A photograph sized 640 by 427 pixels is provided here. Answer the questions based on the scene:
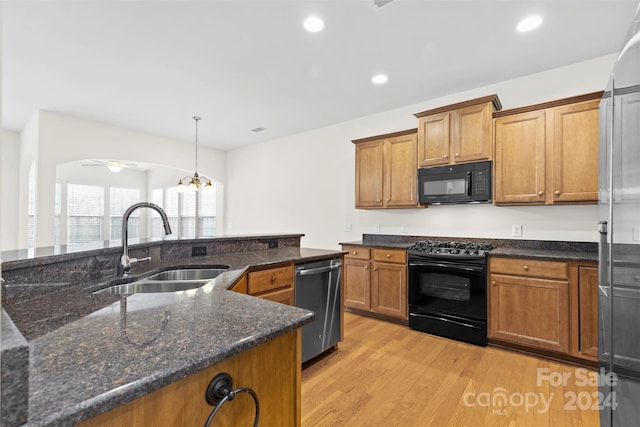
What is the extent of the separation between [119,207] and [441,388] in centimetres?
855

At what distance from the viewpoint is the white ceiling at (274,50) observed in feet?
7.70

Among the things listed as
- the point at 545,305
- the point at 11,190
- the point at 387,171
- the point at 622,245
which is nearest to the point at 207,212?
the point at 11,190

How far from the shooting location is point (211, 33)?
8.60ft

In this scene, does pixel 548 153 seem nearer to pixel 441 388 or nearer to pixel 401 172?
pixel 401 172

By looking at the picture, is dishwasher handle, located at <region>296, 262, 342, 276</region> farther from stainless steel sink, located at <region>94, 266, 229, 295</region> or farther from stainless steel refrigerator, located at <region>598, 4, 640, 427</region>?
stainless steel refrigerator, located at <region>598, 4, 640, 427</region>

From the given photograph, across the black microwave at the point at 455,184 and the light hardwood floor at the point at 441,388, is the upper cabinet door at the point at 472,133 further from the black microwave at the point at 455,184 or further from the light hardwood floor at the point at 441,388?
the light hardwood floor at the point at 441,388

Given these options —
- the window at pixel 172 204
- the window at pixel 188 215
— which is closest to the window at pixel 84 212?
the window at pixel 172 204

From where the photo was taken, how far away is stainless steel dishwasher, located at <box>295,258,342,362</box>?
2.50 meters

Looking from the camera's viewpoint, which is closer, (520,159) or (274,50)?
(274,50)

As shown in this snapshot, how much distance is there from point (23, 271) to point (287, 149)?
4.56m

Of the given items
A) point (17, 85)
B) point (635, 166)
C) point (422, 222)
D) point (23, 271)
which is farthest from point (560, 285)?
point (17, 85)

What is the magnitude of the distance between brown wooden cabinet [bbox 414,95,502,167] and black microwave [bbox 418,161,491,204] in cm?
8

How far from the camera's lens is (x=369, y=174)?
162 inches

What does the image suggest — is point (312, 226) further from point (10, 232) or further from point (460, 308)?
point (10, 232)
